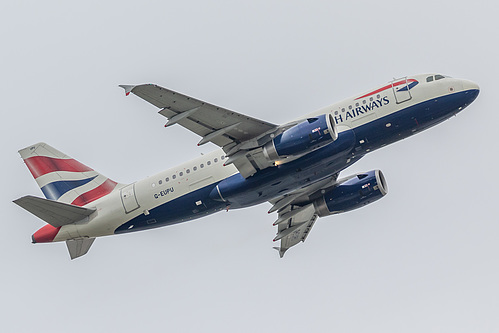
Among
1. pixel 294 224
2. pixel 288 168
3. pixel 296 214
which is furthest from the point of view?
pixel 294 224

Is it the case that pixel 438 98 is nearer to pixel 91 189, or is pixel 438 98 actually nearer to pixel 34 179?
pixel 91 189

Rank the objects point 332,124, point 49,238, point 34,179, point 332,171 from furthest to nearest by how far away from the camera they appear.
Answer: point 34,179, point 49,238, point 332,171, point 332,124

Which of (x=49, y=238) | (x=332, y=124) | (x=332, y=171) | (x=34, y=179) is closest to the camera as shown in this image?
(x=332, y=124)

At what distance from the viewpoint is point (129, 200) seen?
5138cm

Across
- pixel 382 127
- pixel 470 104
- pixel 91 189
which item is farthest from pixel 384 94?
pixel 91 189

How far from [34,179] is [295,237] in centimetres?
2025

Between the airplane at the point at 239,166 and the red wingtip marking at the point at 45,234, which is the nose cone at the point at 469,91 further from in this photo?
the red wingtip marking at the point at 45,234

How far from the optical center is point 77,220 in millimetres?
51750

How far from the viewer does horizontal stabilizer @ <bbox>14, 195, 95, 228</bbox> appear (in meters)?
48.7

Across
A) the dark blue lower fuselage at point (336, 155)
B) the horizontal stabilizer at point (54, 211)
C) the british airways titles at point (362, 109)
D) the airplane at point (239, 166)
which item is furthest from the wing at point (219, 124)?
the horizontal stabilizer at point (54, 211)

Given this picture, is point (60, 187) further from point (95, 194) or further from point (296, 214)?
point (296, 214)

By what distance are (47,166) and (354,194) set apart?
2266 centimetres

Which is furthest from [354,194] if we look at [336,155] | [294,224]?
[336,155]

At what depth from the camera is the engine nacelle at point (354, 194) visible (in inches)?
2142
